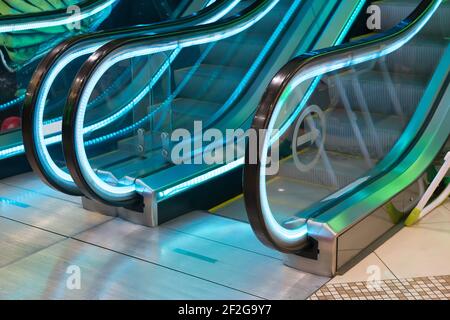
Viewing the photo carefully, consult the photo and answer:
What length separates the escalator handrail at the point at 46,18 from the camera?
5367 millimetres

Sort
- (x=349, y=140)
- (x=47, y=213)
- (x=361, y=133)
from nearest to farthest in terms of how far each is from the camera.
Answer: (x=349, y=140) < (x=361, y=133) < (x=47, y=213)

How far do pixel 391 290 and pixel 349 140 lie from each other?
3.20 feet

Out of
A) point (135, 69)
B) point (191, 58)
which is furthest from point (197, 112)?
point (135, 69)

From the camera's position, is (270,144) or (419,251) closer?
(270,144)

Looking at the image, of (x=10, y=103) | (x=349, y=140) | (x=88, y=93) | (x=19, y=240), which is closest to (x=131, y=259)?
(x=19, y=240)

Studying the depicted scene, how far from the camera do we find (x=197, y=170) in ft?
15.9

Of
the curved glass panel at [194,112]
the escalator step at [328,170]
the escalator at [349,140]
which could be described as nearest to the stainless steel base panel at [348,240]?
the escalator at [349,140]

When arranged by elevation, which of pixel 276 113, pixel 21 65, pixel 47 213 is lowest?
pixel 47 213

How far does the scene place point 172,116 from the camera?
4609 mm

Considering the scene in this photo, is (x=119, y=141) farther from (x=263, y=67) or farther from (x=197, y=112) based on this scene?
(x=263, y=67)

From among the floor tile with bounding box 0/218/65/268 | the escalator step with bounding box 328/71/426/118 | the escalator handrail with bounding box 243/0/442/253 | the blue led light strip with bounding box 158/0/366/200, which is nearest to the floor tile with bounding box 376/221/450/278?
the escalator handrail with bounding box 243/0/442/253

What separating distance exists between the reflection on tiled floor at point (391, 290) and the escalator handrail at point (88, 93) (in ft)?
4.76

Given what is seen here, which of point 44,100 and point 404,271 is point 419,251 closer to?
point 404,271

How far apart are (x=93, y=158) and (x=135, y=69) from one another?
0.64 metres
